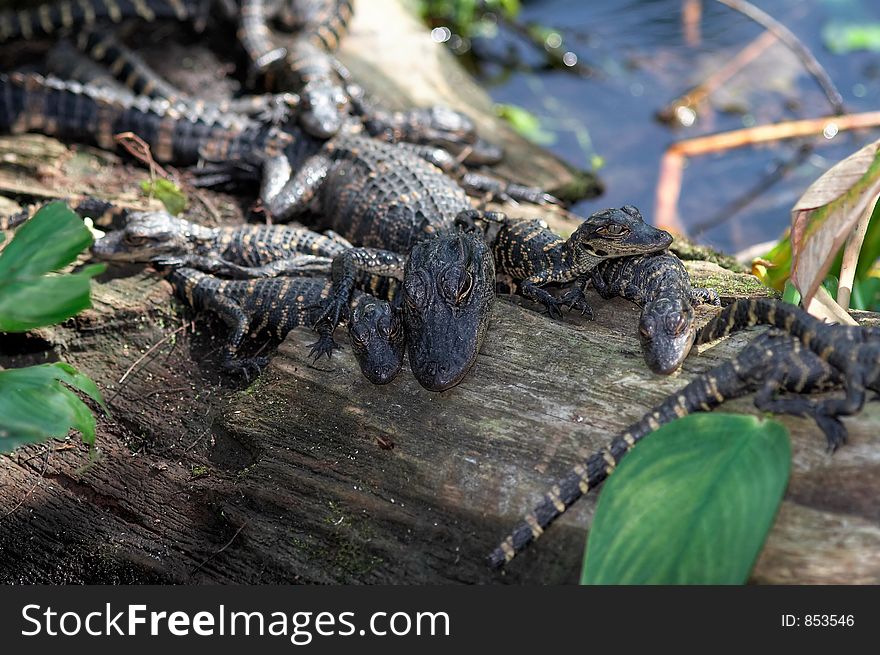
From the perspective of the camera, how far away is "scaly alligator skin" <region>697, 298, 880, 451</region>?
2.85m

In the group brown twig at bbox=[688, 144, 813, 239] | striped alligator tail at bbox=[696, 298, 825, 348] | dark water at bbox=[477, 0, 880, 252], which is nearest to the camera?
striped alligator tail at bbox=[696, 298, 825, 348]

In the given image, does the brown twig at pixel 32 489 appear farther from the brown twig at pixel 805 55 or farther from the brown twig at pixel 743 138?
the brown twig at pixel 805 55

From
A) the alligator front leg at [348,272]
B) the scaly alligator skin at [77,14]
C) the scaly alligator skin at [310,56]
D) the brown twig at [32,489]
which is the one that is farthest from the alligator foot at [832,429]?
the scaly alligator skin at [77,14]

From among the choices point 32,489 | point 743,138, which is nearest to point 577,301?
point 32,489

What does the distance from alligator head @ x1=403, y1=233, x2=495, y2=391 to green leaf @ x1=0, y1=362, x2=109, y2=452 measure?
46.8 inches

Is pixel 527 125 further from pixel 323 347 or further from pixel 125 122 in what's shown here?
pixel 323 347

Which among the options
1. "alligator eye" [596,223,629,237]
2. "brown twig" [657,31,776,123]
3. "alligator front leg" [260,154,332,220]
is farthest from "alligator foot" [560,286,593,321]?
"brown twig" [657,31,776,123]

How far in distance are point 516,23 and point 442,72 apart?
1.55 m

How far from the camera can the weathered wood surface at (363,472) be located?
291 cm

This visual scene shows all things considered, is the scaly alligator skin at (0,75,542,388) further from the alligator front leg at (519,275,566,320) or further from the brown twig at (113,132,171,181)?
the alligator front leg at (519,275,566,320)

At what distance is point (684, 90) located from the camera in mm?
7379

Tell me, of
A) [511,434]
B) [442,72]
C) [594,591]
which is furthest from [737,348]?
[442,72]

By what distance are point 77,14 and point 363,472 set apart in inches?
203

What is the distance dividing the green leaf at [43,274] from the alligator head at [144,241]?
153 cm
